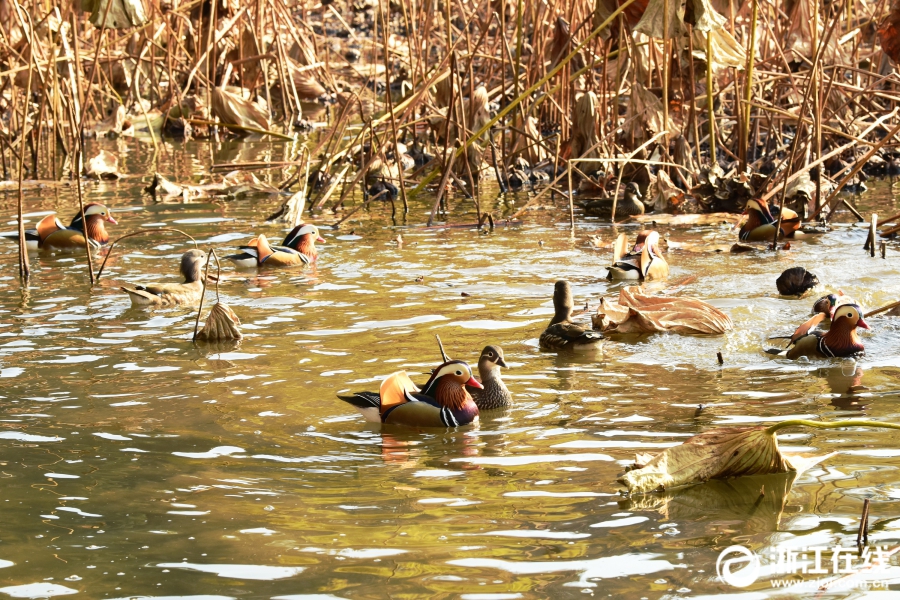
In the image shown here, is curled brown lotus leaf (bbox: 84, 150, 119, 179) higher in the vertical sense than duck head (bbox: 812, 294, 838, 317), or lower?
higher

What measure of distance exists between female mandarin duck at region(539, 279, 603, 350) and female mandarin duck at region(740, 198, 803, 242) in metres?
3.52

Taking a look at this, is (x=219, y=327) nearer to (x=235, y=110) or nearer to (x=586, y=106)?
(x=586, y=106)

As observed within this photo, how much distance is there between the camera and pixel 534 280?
8.70m

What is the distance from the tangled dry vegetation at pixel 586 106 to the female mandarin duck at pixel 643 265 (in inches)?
63.4

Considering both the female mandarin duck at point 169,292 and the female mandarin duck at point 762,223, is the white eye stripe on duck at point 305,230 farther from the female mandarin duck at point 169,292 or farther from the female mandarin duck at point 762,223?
the female mandarin duck at point 762,223

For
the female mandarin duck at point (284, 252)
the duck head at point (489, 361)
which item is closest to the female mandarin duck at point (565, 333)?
the duck head at point (489, 361)

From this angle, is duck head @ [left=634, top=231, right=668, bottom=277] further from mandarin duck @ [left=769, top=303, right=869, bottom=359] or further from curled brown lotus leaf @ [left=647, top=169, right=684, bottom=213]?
curled brown lotus leaf @ [left=647, top=169, right=684, bottom=213]

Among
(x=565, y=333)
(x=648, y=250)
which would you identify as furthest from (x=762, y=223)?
(x=565, y=333)

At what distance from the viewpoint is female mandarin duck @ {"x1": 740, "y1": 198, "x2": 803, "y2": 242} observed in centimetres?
992

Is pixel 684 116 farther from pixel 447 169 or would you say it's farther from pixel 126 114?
pixel 126 114

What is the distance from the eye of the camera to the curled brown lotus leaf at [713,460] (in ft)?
13.6

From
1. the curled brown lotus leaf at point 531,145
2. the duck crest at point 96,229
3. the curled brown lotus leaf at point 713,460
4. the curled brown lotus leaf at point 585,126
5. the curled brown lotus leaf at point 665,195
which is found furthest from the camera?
the curled brown lotus leaf at point 531,145

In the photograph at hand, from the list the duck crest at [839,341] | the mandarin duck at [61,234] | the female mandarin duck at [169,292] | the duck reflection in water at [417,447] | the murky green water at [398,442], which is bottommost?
the duck reflection in water at [417,447]

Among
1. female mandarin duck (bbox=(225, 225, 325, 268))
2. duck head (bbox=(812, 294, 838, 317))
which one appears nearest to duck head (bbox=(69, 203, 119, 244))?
female mandarin duck (bbox=(225, 225, 325, 268))
